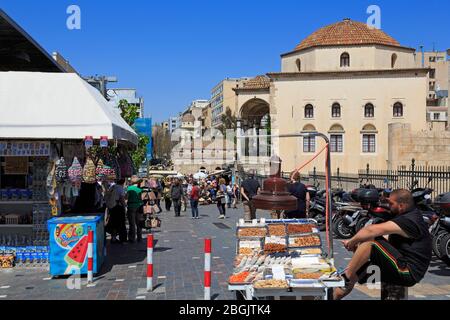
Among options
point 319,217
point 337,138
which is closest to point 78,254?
point 319,217

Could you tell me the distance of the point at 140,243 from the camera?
13.9 meters

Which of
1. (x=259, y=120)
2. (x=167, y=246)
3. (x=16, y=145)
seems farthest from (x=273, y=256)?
(x=259, y=120)

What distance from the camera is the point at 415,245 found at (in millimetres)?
5836

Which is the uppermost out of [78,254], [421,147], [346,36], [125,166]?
[346,36]

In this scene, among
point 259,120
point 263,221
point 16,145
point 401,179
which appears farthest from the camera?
point 259,120

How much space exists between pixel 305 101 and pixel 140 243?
40984 millimetres

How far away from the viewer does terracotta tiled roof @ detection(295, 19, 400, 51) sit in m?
52.8

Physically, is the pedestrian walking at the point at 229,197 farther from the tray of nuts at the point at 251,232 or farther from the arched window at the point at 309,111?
the arched window at the point at 309,111

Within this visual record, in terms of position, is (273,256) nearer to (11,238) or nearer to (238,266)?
(238,266)

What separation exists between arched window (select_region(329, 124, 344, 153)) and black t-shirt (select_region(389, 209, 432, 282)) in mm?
46956

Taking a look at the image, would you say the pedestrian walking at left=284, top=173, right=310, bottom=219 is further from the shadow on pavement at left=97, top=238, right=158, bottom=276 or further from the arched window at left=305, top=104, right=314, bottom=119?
the arched window at left=305, top=104, right=314, bottom=119

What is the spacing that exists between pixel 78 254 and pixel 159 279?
1.53 meters

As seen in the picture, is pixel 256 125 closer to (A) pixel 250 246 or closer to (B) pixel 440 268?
(B) pixel 440 268

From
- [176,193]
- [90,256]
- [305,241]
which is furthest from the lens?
[176,193]
